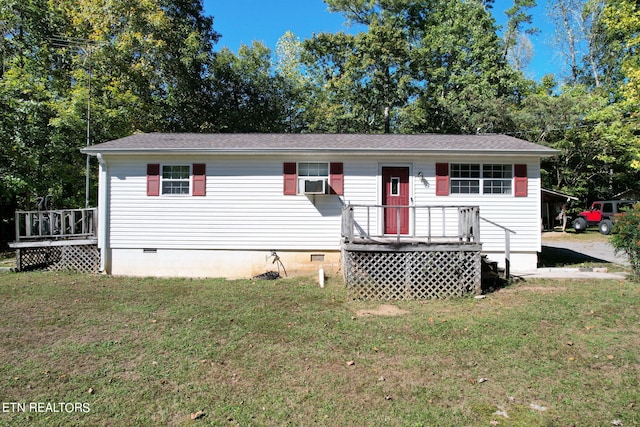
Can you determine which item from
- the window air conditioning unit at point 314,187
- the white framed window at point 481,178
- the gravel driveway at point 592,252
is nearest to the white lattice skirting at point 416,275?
the window air conditioning unit at point 314,187

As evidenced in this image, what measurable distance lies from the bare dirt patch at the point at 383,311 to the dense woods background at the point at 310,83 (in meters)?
13.1

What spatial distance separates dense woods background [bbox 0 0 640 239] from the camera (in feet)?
47.4

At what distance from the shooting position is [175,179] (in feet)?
30.3

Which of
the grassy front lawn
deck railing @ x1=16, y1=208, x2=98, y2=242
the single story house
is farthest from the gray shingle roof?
the grassy front lawn

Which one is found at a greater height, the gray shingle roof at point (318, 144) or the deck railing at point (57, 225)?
the gray shingle roof at point (318, 144)

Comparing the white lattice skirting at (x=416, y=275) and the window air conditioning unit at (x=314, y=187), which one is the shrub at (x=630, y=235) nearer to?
the white lattice skirting at (x=416, y=275)

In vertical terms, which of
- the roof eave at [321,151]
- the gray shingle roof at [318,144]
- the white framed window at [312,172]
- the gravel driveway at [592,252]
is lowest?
the gravel driveway at [592,252]

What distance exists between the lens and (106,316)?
5730 mm

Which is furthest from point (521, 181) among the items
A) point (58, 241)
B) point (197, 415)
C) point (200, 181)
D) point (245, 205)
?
point (58, 241)

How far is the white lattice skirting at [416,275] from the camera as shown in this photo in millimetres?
6902

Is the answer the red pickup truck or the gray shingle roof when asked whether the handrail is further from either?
the red pickup truck

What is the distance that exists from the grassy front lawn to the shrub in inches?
48.3

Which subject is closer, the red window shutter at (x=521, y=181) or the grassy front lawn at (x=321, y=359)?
the grassy front lawn at (x=321, y=359)

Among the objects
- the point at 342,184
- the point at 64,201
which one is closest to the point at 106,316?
the point at 342,184
